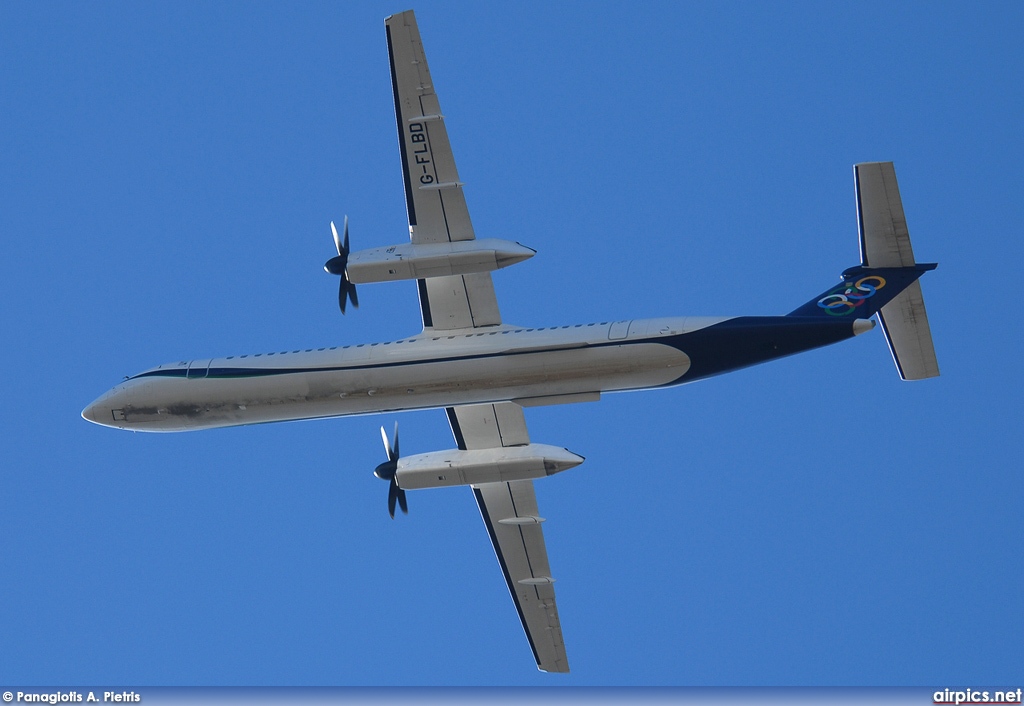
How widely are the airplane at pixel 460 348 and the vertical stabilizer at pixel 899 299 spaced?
3 centimetres

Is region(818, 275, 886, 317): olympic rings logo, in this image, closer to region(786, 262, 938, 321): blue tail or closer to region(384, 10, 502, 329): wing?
region(786, 262, 938, 321): blue tail

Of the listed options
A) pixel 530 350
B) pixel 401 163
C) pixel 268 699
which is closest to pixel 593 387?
pixel 530 350

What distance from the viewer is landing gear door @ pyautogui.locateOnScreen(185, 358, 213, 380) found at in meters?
34.0

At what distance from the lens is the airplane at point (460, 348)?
3055cm

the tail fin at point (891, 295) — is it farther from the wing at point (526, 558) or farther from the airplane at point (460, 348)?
the wing at point (526, 558)

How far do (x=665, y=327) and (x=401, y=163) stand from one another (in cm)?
760

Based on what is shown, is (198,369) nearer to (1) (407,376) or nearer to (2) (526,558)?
(1) (407,376)

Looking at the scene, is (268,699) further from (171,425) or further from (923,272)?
(923,272)

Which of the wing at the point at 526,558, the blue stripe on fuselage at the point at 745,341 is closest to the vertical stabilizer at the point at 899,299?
the blue stripe on fuselage at the point at 745,341

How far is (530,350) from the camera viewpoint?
3134 centimetres

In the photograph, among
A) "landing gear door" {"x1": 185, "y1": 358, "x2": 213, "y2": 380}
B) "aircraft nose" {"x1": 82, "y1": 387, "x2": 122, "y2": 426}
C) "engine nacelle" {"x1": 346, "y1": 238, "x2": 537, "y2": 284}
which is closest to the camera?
"engine nacelle" {"x1": 346, "y1": 238, "x2": 537, "y2": 284}

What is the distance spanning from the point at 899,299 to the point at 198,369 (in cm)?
1743

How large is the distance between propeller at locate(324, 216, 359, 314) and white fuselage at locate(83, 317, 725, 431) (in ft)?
4.18

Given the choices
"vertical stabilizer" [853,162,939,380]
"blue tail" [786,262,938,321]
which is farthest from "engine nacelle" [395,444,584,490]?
"vertical stabilizer" [853,162,939,380]
